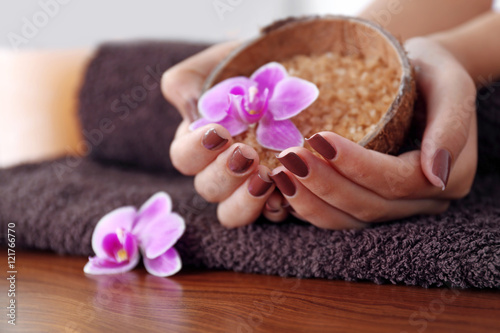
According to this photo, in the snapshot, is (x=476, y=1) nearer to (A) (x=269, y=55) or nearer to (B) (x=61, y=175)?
(A) (x=269, y=55)

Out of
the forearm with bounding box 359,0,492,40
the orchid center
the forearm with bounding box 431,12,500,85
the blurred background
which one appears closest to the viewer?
the orchid center

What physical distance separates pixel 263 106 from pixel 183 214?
0.54 ft

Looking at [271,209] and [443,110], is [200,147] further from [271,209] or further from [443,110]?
[443,110]

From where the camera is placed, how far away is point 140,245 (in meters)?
0.49

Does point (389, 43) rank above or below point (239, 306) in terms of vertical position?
above

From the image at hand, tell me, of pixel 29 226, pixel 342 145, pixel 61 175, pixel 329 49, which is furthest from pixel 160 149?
pixel 342 145

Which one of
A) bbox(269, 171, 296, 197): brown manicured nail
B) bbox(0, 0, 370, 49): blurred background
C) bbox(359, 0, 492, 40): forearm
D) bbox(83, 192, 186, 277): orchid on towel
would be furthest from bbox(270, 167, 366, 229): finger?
bbox(0, 0, 370, 49): blurred background

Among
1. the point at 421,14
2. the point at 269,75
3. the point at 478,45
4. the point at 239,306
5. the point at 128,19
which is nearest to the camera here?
the point at 239,306

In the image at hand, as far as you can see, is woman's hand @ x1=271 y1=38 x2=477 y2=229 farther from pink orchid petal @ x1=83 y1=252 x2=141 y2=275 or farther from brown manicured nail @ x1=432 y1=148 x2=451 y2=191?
pink orchid petal @ x1=83 y1=252 x2=141 y2=275

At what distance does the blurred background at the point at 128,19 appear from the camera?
51.4 inches

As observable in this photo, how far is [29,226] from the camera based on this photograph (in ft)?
1.90

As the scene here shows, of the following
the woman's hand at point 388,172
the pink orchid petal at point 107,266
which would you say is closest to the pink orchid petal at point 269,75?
the woman's hand at point 388,172

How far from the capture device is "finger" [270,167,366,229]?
408mm

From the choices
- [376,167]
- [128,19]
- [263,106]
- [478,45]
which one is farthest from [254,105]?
[128,19]
